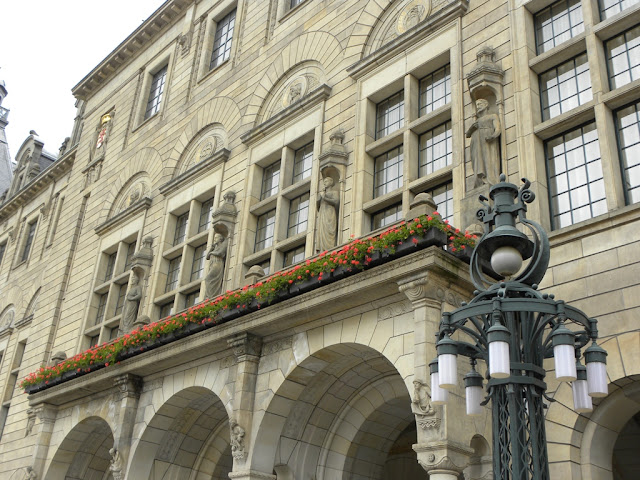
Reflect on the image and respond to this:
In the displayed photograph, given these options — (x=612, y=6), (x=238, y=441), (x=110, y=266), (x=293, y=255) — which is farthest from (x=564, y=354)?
(x=110, y=266)

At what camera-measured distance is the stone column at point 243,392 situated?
12.6 meters

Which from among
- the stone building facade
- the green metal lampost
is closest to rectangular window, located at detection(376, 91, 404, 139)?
the stone building facade

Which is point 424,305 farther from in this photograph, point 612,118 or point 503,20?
point 503,20

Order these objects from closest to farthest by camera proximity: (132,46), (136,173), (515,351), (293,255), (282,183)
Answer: (515,351) < (293,255) < (282,183) < (136,173) < (132,46)

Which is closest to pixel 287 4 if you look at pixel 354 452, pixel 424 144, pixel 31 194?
pixel 424 144

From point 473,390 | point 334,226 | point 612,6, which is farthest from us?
point 334,226

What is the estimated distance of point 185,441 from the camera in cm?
1650

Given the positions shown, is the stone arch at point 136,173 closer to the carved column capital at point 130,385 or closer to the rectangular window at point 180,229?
the rectangular window at point 180,229

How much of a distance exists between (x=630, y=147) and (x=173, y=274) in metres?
13.0

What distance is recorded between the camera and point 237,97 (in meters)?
20.5

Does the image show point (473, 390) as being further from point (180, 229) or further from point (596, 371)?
point (180, 229)

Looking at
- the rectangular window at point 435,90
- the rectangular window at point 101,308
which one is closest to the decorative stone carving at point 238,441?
the rectangular window at point 435,90

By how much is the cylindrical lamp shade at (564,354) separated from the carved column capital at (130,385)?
39.0ft

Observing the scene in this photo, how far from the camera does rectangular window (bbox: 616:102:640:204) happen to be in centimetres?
1091
